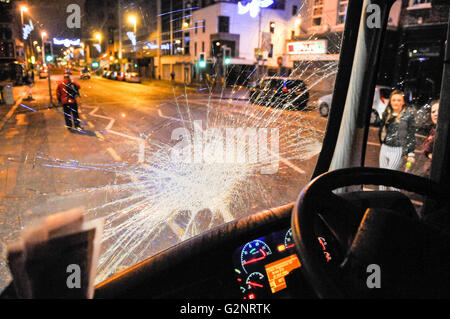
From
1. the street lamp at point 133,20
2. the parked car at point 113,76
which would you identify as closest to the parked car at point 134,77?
the parked car at point 113,76

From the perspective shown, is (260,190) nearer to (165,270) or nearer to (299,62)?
(165,270)

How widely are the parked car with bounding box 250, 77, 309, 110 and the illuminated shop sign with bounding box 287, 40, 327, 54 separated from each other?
17.8 ft

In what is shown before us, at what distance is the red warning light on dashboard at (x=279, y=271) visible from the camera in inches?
64.0

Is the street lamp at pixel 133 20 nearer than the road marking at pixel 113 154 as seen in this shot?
No

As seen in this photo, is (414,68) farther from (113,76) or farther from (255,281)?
(113,76)

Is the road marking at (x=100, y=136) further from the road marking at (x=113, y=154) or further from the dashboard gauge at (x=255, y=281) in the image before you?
the dashboard gauge at (x=255, y=281)

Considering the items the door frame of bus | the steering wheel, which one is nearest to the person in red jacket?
the door frame of bus

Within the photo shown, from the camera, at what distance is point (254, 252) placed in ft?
5.38

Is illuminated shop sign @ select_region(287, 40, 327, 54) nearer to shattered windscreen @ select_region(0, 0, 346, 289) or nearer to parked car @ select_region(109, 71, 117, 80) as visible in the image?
shattered windscreen @ select_region(0, 0, 346, 289)

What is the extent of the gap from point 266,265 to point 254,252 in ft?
0.32

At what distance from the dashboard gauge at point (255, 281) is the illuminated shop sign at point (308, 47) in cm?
2044

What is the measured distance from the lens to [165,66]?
50531 millimetres
